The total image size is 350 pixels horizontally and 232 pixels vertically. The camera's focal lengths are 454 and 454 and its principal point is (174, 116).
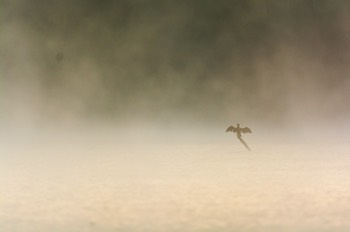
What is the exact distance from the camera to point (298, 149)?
332 cm

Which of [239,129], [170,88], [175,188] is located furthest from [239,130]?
[175,188]

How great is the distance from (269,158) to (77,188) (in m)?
1.34

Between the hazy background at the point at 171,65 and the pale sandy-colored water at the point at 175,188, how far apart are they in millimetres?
270

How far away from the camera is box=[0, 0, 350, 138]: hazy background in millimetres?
3367

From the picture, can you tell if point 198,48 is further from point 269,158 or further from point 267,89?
point 269,158

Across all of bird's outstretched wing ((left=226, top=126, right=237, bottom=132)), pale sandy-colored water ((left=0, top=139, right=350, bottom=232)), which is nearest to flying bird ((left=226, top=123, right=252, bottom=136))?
bird's outstretched wing ((left=226, top=126, right=237, bottom=132))

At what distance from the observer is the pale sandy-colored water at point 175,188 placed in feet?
7.79

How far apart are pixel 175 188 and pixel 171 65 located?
106 cm

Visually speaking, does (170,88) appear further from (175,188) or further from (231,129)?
(175,188)

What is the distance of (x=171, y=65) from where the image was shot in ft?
11.2

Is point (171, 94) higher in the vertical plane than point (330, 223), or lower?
higher

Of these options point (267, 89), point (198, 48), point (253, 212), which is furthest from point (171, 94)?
point (253, 212)

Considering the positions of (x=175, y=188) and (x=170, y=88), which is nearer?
(x=175, y=188)

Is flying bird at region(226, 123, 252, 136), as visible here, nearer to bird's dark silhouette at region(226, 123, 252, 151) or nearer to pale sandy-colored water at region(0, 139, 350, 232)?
bird's dark silhouette at region(226, 123, 252, 151)
